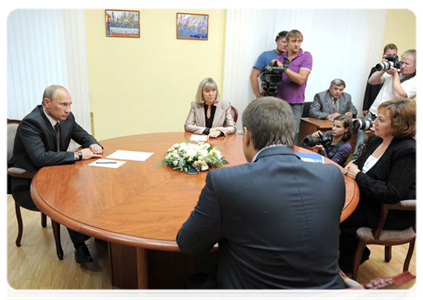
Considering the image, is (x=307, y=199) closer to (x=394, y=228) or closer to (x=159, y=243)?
(x=159, y=243)

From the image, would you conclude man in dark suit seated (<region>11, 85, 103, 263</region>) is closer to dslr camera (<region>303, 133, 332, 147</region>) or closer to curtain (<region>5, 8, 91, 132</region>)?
dslr camera (<region>303, 133, 332, 147</region>)

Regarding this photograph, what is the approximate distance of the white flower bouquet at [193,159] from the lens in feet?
6.65

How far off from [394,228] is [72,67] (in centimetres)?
400

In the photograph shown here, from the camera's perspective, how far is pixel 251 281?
107cm

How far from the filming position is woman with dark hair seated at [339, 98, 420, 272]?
71.4 inches

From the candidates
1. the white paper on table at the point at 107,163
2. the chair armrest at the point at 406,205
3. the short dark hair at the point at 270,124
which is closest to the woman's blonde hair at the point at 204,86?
the white paper on table at the point at 107,163

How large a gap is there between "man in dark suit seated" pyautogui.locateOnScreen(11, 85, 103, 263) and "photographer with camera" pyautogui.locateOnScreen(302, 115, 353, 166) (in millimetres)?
1767

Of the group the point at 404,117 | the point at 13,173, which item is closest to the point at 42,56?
the point at 13,173

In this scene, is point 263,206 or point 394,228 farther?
point 394,228

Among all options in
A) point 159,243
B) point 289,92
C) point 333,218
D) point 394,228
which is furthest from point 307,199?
→ point 289,92

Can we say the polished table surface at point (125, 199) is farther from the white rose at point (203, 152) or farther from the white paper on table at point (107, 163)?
the white rose at point (203, 152)

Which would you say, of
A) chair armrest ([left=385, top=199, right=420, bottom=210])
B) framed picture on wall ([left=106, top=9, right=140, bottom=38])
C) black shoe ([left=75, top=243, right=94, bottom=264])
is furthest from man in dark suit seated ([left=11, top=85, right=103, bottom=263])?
framed picture on wall ([left=106, top=9, right=140, bottom=38])

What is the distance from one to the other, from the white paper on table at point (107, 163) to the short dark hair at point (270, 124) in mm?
1245

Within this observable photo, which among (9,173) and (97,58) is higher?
(97,58)
